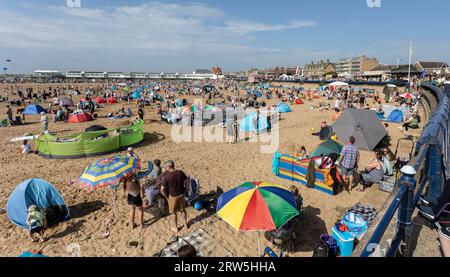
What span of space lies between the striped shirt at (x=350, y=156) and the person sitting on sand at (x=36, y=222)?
27.2ft

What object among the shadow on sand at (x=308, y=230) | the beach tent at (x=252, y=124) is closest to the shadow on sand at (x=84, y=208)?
the shadow on sand at (x=308, y=230)

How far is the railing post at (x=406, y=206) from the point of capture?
7.58 feet

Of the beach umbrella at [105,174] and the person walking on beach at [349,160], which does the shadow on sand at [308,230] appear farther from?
the beach umbrella at [105,174]

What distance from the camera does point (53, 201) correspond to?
6957 mm

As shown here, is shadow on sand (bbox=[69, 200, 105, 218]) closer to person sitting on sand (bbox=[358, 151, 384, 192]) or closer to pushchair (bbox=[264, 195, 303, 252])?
pushchair (bbox=[264, 195, 303, 252])

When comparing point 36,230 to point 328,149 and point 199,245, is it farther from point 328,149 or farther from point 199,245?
point 328,149

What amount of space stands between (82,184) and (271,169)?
6688 millimetres

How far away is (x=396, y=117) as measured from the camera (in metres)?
17.5

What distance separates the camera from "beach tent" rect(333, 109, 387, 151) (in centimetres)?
1145

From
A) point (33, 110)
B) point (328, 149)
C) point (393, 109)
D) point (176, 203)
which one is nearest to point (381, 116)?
point (393, 109)

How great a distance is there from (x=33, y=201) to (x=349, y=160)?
8705mm

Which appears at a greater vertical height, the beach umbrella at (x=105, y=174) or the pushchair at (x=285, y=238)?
the beach umbrella at (x=105, y=174)

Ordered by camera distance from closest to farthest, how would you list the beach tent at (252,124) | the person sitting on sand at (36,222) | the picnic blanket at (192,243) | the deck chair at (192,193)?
the picnic blanket at (192,243) < the person sitting on sand at (36,222) < the deck chair at (192,193) < the beach tent at (252,124)
